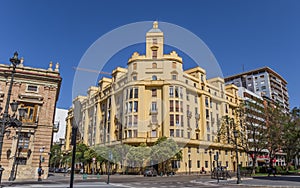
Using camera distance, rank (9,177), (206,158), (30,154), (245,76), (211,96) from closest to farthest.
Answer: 1. (9,177)
2. (30,154)
3. (206,158)
4. (211,96)
5. (245,76)

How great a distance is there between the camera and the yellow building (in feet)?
139

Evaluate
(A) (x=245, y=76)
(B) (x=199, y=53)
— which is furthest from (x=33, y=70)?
(A) (x=245, y=76)

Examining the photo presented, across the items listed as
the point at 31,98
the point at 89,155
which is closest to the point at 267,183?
the point at 31,98

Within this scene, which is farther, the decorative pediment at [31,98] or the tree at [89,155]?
the tree at [89,155]

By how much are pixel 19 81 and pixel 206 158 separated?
1423 inches

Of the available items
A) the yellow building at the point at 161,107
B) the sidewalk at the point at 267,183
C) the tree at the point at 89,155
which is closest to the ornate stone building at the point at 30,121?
the yellow building at the point at 161,107

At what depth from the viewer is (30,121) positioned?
2594cm

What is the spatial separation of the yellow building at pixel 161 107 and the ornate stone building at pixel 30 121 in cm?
1242

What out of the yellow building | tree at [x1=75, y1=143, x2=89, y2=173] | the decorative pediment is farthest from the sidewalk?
tree at [x1=75, y1=143, x2=89, y2=173]

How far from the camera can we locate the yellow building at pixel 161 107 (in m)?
42.2

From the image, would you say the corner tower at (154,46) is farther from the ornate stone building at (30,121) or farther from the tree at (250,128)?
the ornate stone building at (30,121)

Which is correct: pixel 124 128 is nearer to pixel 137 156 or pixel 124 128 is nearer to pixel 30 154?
pixel 137 156

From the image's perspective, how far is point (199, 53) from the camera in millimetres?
13570

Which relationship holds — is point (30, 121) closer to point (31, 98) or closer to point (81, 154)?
point (31, 98)
